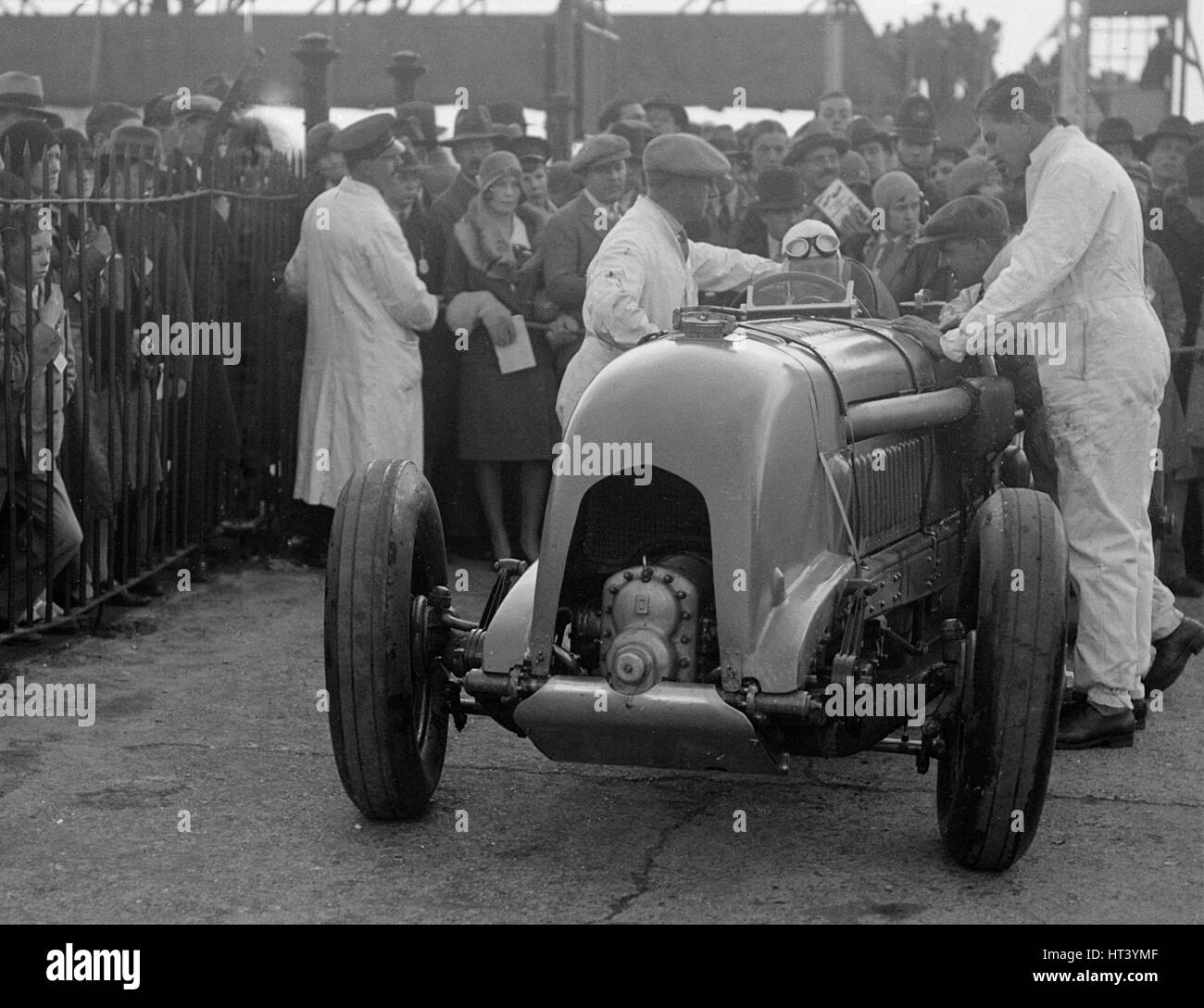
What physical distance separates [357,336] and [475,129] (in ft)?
7.07

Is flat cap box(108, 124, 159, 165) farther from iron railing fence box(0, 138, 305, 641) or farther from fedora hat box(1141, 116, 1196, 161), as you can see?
fedora hat box(1141, 116, 1196, 161)

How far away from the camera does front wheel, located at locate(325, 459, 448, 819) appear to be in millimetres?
4875

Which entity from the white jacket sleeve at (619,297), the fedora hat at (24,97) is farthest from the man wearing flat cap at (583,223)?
the fedora hat at (24,97)

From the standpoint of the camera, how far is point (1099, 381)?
6242mm

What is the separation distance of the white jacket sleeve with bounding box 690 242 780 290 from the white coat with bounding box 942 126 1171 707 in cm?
150

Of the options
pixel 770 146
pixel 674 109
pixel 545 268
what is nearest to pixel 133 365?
pixel 545 268

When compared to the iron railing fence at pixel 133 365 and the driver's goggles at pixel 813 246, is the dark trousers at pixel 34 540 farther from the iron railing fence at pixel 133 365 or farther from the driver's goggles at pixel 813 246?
the driver's goggles at pixel 813 246

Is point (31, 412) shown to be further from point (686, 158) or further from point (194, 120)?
point (194, 120)

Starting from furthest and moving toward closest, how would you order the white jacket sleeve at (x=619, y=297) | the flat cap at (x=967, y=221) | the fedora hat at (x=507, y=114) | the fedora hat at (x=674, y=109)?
the fedora hat at (x=674, y=109) < the fedora hat at (x=507, y=114) < the flat cap at (x=967, y=221) < the white jacket sleeve at (x=619, y=297)

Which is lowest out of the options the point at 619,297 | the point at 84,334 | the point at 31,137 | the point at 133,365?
the point at 133,365

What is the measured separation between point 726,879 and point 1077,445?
234 centimetres

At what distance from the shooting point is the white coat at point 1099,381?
20.3 ft

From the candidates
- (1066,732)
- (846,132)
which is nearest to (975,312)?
(1066,732)

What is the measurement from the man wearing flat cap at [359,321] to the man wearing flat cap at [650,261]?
5.96ft
